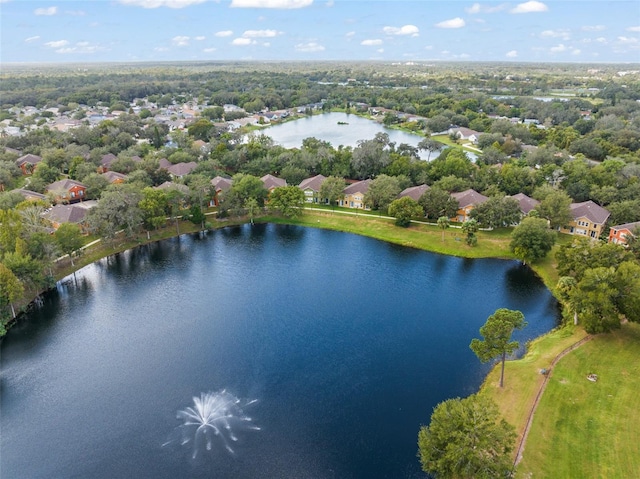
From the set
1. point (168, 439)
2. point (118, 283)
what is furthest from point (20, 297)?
point (168, 439)

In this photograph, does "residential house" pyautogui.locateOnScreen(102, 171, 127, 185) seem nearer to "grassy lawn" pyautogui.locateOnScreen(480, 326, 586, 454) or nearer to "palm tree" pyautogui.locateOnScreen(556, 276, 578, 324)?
"grassy lawn" pyautogui.locateOnScreen(480, 326, 586, 454)

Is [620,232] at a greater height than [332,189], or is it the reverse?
[332,189]

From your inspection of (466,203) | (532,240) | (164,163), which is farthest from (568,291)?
(164,163)

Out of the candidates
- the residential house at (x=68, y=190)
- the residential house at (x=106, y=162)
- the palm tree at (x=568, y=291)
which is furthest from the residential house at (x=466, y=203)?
the residential house at (x=106, y=162)

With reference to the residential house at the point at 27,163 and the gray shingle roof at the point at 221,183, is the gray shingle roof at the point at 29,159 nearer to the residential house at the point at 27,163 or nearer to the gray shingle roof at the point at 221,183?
the residential house at the point at 27,163

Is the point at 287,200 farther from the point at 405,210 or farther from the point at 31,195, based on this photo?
the point at 31,195

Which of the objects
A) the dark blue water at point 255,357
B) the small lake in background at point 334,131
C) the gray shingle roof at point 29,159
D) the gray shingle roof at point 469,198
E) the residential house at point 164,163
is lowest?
the dark blue water at point 255,357

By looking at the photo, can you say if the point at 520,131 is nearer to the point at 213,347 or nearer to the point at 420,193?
the point at 420,193
